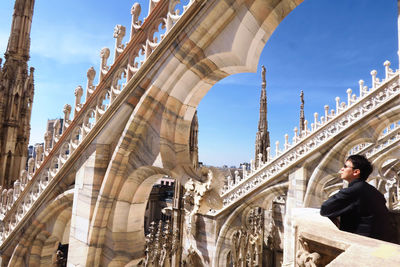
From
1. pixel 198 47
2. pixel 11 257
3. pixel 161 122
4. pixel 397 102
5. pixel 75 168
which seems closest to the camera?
pixel 198 47

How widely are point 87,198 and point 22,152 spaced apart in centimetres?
747

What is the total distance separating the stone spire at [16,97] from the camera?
8469 mm

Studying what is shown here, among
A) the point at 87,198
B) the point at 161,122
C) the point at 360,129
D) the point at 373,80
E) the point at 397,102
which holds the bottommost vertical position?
the point at 87,198

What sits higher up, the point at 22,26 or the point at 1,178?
A: the point at 22,26

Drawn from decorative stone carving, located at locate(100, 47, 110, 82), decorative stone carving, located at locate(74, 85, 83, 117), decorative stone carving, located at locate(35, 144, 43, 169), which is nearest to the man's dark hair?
decorative stone carving, located at locate(100, 47, 110, 82)

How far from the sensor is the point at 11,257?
14.5 feet

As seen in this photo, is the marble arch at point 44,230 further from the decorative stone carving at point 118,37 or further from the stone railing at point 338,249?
the stone railing at point 338,249

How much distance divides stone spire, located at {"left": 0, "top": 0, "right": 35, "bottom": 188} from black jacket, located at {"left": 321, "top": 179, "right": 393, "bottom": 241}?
979 centimetres

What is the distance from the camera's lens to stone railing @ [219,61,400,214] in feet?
28.5

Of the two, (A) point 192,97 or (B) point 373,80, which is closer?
(A) point 192,97

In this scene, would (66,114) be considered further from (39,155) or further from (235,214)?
(235,214)

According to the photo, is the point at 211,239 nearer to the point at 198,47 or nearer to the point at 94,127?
the point at 94,127

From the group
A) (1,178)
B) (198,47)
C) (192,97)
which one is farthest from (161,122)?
(1,178)

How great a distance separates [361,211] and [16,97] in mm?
10284
